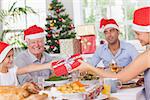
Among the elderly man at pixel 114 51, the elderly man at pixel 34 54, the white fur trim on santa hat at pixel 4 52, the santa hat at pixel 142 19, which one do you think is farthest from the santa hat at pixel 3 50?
the elderly man at pixel 114 51

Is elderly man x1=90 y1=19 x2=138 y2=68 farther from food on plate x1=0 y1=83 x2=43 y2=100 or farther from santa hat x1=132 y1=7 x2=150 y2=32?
food on plate x1=0 y1=83 x2=43 y2=100

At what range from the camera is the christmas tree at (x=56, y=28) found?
5.25 metres

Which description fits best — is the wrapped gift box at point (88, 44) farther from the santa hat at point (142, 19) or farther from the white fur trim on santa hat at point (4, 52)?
the santa hat at point (142, 19)

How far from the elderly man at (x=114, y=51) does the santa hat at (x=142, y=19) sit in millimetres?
1346

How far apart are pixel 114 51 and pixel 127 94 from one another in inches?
59.0

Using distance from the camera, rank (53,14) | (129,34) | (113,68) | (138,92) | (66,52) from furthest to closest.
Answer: (129,34) → (53,14) → (66,52) → (113,68) → (138,92)

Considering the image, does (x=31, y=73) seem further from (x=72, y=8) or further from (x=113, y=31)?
(x=72, y=8)

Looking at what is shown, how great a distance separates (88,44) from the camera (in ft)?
16.8

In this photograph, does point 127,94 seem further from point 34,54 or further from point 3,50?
point 34,54

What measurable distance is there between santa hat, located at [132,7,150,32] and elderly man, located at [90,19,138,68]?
1346 mm

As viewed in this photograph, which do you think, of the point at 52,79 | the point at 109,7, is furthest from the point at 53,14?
the point at 52,79

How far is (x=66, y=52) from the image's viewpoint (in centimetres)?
494

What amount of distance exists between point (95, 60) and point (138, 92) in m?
1.61

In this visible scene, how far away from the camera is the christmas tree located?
5.25 m
